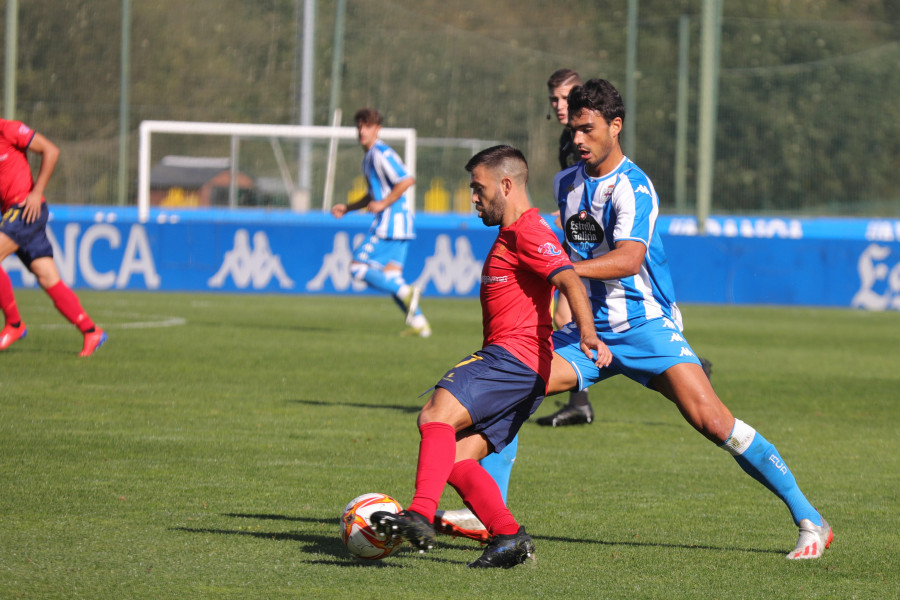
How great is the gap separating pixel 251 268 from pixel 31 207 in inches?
388

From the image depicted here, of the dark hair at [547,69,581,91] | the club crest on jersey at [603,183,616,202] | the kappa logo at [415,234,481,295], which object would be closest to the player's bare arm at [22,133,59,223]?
the dark hair at [547,69,581,91]

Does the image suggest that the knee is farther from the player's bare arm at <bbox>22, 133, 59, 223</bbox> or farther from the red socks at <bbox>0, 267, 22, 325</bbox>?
the player's bare arm at <bbox>22, 133, 59, 223</bbox>

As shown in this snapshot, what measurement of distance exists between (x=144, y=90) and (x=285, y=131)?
3314mm

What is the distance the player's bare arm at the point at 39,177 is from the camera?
1068 cm

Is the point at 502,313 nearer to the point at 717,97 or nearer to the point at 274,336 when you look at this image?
the point at 274,336

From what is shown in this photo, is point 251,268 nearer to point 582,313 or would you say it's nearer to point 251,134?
point 251,134

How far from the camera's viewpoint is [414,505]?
464 centimetres

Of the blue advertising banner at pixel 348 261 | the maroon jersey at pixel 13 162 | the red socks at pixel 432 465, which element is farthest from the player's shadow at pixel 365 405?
the blue advertising banner at pixel 348 261

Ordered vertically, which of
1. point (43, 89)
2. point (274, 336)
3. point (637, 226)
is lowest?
point (274, 336)

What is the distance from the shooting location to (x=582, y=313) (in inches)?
190

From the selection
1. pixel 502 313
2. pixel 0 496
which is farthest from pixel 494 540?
pixel 0 496

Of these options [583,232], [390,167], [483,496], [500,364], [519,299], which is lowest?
[483,496]

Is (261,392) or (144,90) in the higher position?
(144,90)

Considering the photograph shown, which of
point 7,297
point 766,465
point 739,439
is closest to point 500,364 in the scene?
point 739,439
